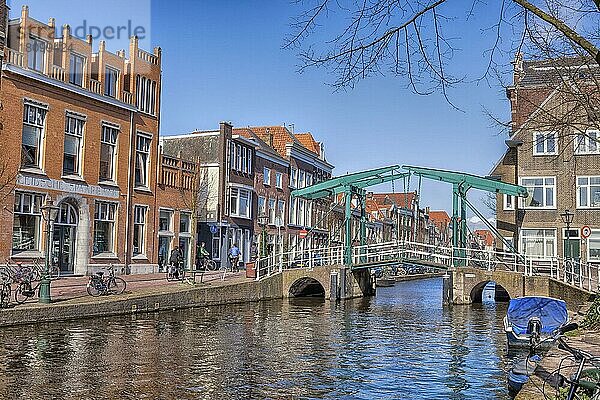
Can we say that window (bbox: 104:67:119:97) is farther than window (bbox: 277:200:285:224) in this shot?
No

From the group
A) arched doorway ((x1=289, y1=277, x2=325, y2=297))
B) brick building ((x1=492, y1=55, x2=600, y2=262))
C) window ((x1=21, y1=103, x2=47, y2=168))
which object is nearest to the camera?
window ((x1=21, y1=103, x2=47, y2=168))

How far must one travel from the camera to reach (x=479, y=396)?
11367 millimetres

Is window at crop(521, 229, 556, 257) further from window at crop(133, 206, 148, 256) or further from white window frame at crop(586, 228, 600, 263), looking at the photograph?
window at crop(133, 206, 148, 256)

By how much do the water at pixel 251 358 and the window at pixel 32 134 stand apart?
31.0 ft

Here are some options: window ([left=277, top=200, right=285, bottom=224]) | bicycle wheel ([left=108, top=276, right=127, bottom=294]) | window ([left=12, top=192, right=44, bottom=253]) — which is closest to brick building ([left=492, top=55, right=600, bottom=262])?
window ([left=277, top=200, right=285, bottom=224])

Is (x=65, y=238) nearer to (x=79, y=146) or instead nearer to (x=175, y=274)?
(x=79, y=146)

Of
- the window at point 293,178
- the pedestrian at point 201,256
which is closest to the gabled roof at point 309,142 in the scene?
the window at point 293,178

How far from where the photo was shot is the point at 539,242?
36.5 m

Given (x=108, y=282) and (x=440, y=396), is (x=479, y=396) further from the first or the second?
(x=108, y=282)

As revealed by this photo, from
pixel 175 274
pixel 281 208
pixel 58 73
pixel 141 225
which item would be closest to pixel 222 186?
pixel 141 225

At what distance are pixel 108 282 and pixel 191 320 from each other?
3.37 metres

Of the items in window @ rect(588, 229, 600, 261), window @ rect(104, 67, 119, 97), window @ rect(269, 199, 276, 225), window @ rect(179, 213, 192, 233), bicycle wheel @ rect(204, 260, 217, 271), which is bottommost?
bicycle wheel @ rect(204, 260, 217, 271)

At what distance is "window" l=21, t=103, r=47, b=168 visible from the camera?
27.9 metres

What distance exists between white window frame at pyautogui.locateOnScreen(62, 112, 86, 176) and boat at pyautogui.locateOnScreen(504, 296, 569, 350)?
20539 millimetres
